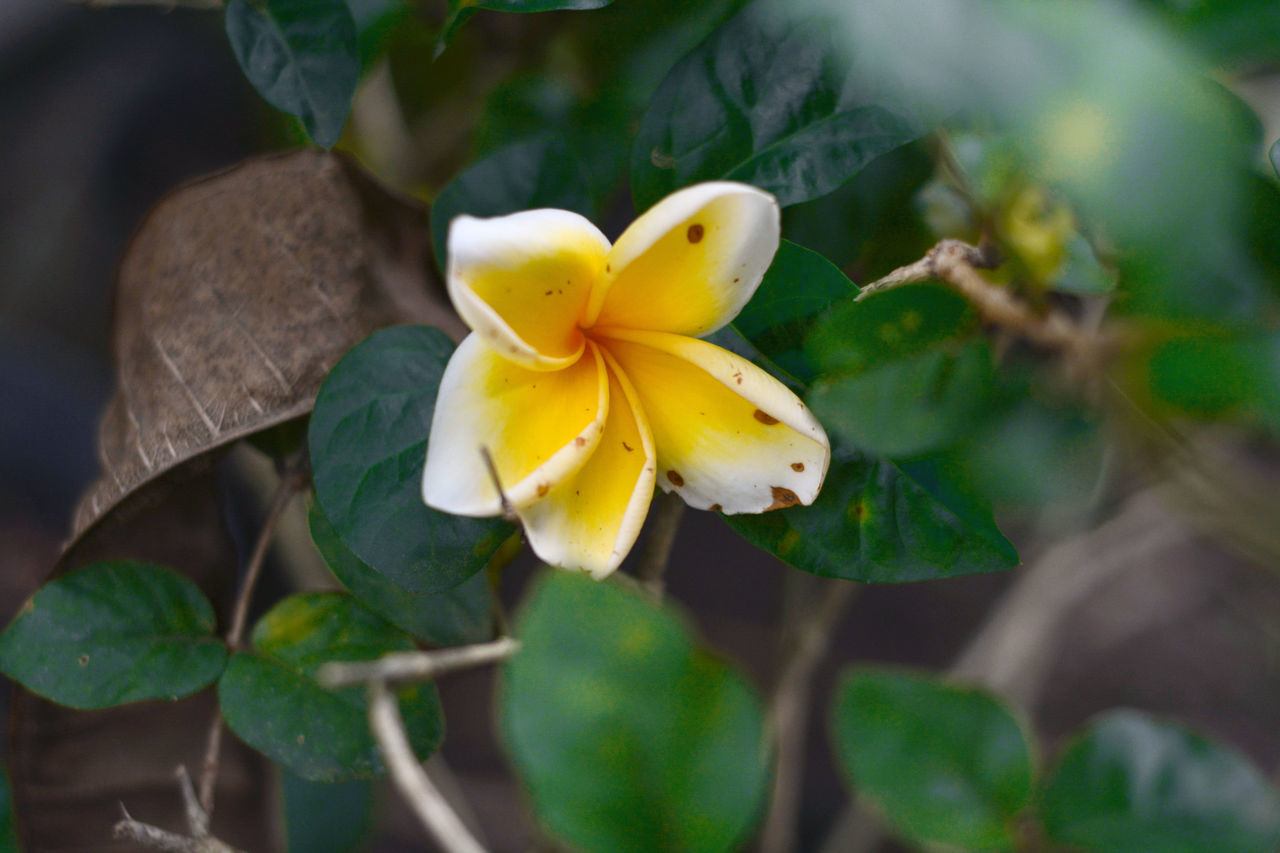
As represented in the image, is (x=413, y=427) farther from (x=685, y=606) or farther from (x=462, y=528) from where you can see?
(x=685, y=606)

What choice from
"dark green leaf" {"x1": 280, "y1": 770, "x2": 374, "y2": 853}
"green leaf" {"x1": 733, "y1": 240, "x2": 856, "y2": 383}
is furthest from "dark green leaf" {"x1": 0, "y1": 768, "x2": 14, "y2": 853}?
"green leaf" {"x1": 733, "y1": 240, "x2": 856, "y2": 383}

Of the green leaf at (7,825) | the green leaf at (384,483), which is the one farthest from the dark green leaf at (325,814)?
the green leaf at (384,483)

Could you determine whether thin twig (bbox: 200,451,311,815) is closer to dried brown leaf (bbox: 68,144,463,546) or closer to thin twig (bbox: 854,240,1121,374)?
dried brown leaf (bbox: 68,144,463,546)

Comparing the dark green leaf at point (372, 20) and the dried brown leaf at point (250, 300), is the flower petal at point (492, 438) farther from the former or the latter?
the dark green leaf at point (372, 20)

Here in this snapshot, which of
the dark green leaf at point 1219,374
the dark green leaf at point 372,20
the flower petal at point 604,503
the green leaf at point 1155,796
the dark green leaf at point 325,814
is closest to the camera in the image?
the dark green leaf at point 1219,374

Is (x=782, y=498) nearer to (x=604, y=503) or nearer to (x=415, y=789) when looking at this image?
(x=604, y=503)

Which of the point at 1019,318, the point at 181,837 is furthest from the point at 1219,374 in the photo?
the point at 181,837

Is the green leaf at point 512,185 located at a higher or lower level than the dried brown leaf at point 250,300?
higher
